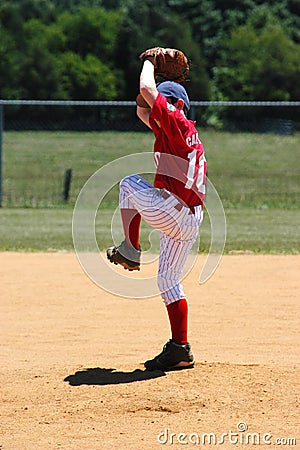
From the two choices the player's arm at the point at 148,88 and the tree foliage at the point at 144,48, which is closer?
the player's arm at the point at 148,88

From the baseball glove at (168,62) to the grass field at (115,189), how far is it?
5.91 m

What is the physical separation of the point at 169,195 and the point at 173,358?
41.1 inches

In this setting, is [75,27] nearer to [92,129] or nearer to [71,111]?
[71,111]

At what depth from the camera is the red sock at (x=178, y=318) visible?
207 inches

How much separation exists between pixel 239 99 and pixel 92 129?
37.7ft

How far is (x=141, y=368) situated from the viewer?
5.45 m

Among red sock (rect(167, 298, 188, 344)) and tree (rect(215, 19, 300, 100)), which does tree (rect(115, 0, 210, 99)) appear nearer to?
tree (rect(215, 19, 300, 100))

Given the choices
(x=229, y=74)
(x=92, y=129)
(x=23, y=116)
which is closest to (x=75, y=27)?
(x=229, y=74)

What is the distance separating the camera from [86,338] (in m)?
6.55

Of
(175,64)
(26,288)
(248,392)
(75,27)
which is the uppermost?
(175,64)

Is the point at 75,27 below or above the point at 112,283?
below

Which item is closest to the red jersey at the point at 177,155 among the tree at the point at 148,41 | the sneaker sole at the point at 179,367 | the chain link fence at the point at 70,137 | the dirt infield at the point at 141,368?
the sneaker sole at the point at 179,367

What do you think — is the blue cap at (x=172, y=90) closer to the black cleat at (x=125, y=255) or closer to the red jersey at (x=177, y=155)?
the red jersey at (x=177, y=155)

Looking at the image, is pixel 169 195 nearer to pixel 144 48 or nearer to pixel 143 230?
pixel 143 230
